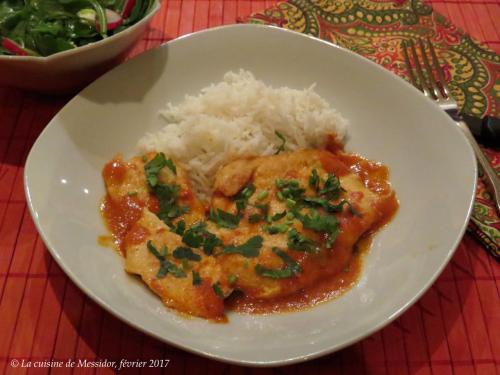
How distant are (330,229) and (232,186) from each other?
21.7 inches

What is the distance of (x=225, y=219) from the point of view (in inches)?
92.7

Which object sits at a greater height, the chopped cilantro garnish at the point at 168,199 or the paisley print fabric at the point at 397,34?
the paisley print fabric at the point at 397,34

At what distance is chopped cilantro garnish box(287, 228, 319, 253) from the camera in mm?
2154

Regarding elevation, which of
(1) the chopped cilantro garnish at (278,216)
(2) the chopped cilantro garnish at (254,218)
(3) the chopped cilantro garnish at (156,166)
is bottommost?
(3) the chopped cilantro garnish at (156,166)

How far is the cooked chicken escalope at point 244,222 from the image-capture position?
82.5 inches

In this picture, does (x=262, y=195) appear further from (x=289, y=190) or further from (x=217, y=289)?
(x=217, y=289)

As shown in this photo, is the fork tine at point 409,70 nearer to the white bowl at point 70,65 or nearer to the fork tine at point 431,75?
the fork tine at point 431,75

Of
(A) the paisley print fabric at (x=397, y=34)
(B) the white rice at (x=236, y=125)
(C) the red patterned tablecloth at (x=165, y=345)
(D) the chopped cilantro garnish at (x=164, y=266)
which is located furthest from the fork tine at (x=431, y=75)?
(D) the chopped cilantro garnish at (x=164, y=266)

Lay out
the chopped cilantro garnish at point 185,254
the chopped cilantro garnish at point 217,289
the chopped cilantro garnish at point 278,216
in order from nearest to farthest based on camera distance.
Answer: the chopped cilantro garnish at point 217,289 < the chopped cilantro garnish at point 185,254 < the chopped cilantro garnish at point 278,216

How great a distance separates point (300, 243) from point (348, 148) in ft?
2.80

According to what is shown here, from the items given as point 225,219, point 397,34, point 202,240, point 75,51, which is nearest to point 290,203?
point 225,219

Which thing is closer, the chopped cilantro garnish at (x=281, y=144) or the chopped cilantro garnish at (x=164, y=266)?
the chopped cilantro garnish at (x=164, y=266)

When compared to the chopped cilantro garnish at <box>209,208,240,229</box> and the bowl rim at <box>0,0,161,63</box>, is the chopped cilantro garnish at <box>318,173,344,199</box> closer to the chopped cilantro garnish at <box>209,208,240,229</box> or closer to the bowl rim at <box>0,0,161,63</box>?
→ the chopped cilantro garnish at <box>209,208,240,229</box>

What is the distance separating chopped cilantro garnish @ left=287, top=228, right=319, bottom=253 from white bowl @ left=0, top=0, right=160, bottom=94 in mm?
1373
